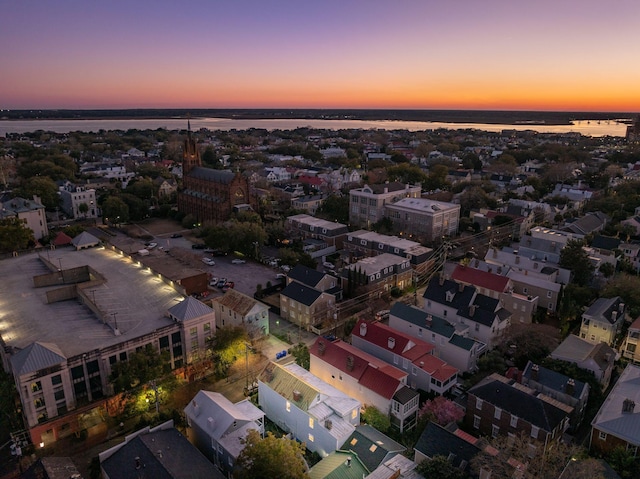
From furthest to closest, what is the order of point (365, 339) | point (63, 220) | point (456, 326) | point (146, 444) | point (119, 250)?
1. point (63, 220)
2. point (119, 250)
3. point (456, 326)
4. point (365, 339)
5. point (146, 444)

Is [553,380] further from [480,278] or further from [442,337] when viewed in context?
[480,278]

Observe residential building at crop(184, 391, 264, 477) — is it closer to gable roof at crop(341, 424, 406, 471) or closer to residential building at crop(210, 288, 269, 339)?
gable roof at crop(341, 424, 406, 471)

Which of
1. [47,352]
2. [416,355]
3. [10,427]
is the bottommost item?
[10,427]

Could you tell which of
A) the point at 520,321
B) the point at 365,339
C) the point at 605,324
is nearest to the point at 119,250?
the point at 365,339

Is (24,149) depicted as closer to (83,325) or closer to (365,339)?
(83,325)

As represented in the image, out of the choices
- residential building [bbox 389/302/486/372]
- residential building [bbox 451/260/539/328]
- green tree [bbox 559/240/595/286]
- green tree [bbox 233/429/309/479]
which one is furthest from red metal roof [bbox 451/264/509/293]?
green tree [bbox 233/429/309/479]

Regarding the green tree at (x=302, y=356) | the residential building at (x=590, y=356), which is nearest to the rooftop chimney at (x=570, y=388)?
the residential building at (x=590, y=356)

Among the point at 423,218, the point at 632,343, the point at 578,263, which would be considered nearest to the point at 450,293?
the point at 632,343
